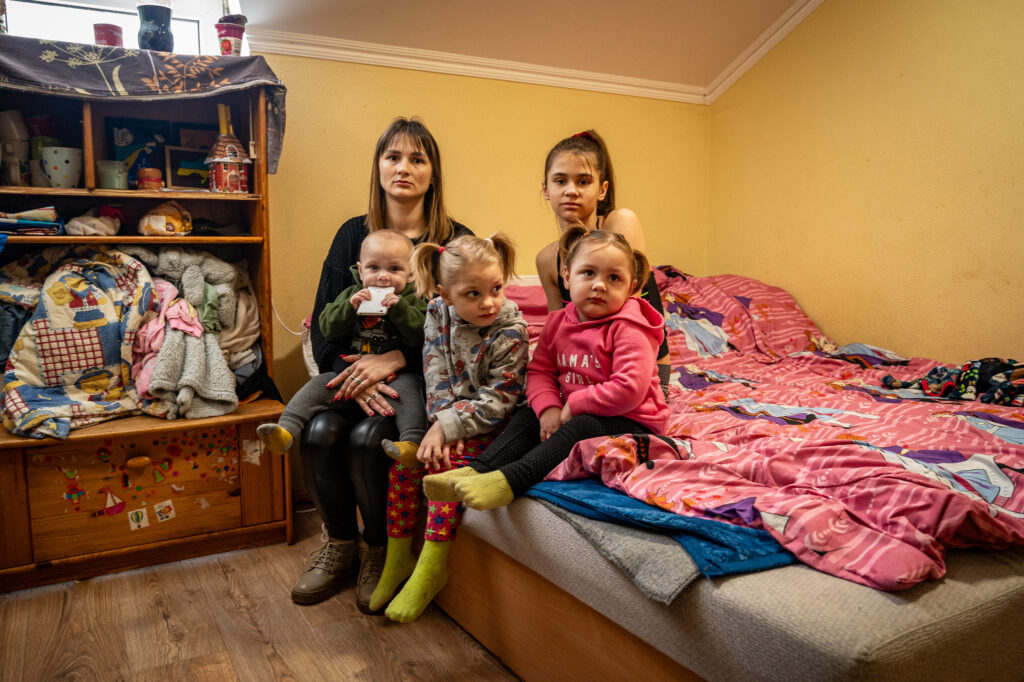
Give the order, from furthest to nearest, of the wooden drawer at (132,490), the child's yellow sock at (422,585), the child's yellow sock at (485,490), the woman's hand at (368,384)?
1. the wooden drawer at (132,490)
2. the woman's hand at (368,384)
3. the child's yellow sock at (422,585)
4. the child's yellow sock at (485,490)

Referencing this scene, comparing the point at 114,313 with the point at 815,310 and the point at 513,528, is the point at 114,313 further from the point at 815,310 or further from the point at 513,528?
the point at 815,310

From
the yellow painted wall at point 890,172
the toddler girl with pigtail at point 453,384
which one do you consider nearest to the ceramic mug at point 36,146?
the toddler girl with pigtail at point 453,384

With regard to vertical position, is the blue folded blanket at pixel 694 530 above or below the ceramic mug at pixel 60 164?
below

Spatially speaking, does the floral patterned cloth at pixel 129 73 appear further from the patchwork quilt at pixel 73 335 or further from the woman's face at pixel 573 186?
the woman's face at pixel 573 186

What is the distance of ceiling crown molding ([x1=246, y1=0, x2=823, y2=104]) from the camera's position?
8.12 feet

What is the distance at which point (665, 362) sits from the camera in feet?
6.09

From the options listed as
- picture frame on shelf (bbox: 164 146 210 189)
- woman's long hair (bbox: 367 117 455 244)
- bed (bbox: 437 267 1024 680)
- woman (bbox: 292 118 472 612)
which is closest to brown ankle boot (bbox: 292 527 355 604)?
woman (bbox: 292 118 472 612)

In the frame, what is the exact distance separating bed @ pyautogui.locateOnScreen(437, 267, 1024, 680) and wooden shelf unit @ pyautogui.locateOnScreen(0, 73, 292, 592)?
773mm

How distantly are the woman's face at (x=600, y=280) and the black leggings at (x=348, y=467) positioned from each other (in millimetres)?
563

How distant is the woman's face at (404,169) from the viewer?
6.33 ft

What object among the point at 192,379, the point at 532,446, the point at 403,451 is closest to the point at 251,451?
the point at 192,379

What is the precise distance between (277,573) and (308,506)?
0.54 metres

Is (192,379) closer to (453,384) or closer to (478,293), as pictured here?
(453,384)

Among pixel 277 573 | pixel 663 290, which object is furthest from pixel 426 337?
pixel 663 290
